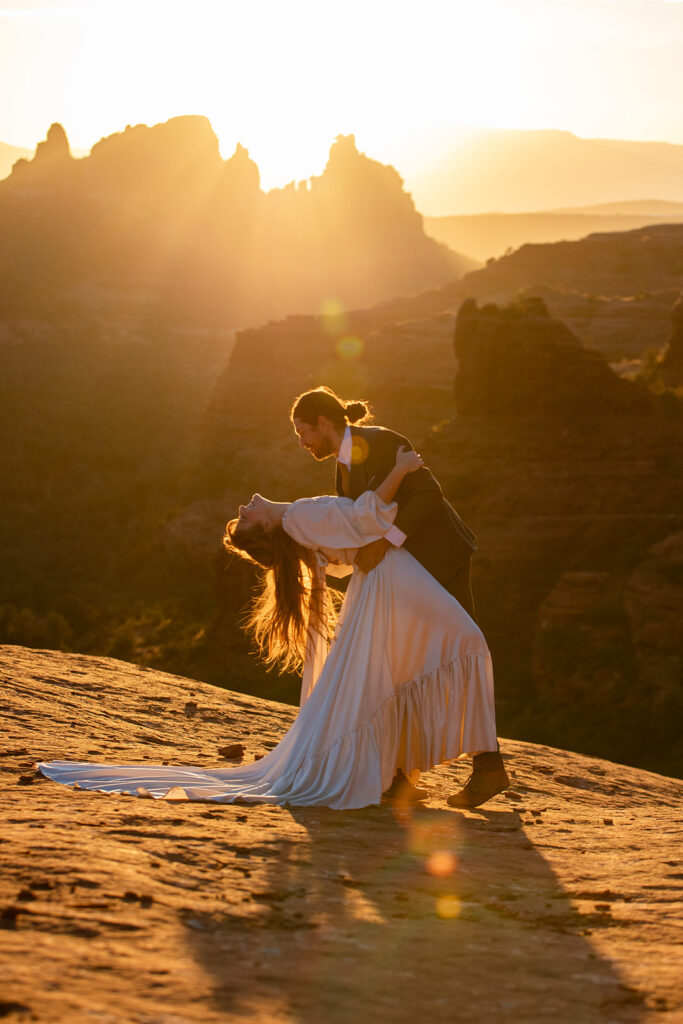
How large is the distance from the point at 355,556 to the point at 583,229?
199 meters

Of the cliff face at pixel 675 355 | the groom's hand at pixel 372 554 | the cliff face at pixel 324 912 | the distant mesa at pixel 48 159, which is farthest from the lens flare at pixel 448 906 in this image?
the distant mesa at pixel 48 159

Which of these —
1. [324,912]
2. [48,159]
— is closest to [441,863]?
[324,912]

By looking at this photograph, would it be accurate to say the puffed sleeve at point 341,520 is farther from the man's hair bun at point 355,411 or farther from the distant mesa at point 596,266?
the distant mesa at point 596,266

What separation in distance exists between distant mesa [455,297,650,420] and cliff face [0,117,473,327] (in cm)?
→ 5978

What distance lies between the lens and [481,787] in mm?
5113

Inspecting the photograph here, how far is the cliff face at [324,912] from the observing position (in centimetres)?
253

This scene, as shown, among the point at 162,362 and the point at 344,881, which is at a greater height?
the point at 162,362

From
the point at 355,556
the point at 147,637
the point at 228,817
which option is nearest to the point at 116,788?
the point at 228,817

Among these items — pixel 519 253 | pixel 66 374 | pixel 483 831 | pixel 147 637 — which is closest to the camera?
pixel 483 831

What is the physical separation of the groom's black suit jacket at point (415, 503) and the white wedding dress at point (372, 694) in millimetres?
90

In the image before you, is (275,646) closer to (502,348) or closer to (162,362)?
(502,348)

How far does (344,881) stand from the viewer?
3.55 m

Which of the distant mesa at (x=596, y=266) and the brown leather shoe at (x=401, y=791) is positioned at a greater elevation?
the distant mesa at (x=596, y=266)

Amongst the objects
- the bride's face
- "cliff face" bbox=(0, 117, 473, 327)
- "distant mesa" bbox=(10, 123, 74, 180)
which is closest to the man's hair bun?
the bride's face
